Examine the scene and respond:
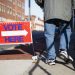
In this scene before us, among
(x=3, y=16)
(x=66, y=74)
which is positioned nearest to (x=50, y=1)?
(x=66, y=74)

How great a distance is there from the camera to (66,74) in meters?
4.66

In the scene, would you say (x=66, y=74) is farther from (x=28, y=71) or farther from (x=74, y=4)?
(x=74, y=4)

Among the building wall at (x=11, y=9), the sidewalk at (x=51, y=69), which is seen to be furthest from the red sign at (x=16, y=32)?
the building wall at (x=11, y=9)

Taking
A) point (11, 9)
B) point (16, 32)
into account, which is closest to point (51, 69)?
point (16, 32)

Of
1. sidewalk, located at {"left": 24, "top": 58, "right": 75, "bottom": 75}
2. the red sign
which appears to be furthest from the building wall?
sidewalk, located at {"left": 24, "top": 58, "right": 75, "bottom": 75}

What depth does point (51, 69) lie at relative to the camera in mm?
5148

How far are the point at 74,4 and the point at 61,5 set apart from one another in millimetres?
273

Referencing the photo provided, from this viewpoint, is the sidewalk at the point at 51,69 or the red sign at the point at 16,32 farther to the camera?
the red sign at the point at 16,32

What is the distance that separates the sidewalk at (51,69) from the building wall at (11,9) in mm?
67226

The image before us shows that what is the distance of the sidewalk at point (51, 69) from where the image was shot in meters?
4.76

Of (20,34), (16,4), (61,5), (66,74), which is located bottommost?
(66,74)

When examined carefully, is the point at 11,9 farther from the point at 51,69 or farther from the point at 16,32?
the point at 51,69

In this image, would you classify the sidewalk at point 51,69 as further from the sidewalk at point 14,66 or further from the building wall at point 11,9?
the building wall at point 11,9

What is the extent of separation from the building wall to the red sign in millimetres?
65087
